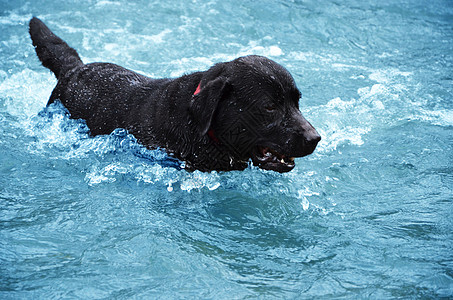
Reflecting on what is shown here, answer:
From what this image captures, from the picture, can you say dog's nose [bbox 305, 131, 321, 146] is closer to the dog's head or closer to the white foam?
the dog's head

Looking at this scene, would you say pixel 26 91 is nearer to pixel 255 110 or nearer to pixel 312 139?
pixel 255 110

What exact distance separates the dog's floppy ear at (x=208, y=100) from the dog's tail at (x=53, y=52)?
1.97 m

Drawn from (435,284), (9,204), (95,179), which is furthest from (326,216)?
(9,204)

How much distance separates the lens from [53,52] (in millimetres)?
5188

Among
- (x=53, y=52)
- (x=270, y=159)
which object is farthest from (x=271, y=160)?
(x=53, y=52)

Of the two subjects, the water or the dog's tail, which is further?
the dog's tail

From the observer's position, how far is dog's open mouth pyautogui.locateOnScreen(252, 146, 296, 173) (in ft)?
12.8

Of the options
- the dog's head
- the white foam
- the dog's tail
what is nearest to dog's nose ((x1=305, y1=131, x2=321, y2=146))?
the dog's head

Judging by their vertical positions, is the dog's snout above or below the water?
above

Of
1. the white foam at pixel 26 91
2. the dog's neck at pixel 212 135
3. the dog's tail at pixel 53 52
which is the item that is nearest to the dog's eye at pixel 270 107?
the dog's neck at pixel 212 135

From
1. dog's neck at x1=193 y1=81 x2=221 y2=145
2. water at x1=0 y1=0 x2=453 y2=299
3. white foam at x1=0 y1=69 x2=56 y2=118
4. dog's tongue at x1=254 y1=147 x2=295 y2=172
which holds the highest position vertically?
dog's neck at x1=193 y1=81 x2=221 y2=145

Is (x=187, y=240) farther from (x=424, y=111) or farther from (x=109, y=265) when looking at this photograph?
(x=424, y=111)

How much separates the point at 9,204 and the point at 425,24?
805 centimetres

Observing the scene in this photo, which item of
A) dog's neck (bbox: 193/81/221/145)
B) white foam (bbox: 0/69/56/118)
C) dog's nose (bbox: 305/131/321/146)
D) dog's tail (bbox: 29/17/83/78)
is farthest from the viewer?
white foam (bbox: 0/69/56/118)
